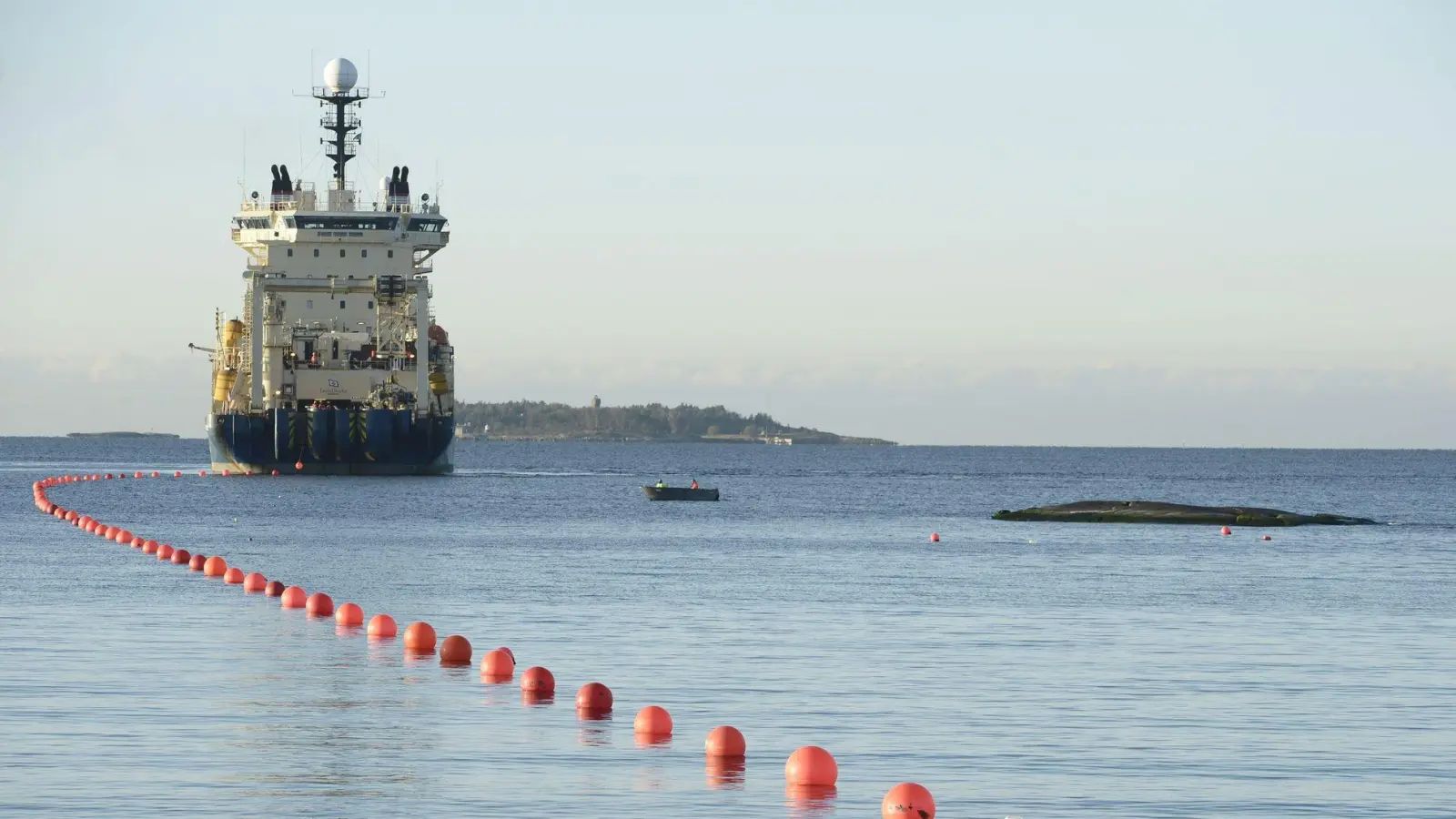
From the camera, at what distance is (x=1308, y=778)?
68.4ft

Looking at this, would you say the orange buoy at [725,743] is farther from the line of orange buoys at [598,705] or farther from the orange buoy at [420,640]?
the orange buoy at [420,640]

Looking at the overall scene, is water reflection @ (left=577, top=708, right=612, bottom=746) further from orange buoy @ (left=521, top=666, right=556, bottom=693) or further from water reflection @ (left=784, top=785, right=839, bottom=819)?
water reflection @ (left=784, top=785, right=839, bottom=819)

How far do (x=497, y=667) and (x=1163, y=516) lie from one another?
60739 mm

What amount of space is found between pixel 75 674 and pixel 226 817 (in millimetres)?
10397

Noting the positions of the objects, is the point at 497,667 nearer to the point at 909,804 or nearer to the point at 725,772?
the point at 725,772

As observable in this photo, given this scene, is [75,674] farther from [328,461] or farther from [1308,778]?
[328,461]

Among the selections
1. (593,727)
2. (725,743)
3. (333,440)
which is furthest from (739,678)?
(333,440)

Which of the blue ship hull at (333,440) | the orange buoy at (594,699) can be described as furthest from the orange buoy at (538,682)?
the blue ship hull at (333,440)

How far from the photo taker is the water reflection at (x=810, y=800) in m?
18.6

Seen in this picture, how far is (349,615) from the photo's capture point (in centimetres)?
3562

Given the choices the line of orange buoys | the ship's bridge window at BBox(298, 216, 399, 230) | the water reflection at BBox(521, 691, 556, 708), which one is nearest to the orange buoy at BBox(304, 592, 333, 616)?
the line of orange buoys

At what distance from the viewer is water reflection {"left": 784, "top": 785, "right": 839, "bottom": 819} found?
18.6 metres

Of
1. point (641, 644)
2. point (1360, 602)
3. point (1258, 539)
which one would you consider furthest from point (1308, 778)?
point (1258, 539)

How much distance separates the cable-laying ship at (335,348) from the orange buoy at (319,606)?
69.9 m
